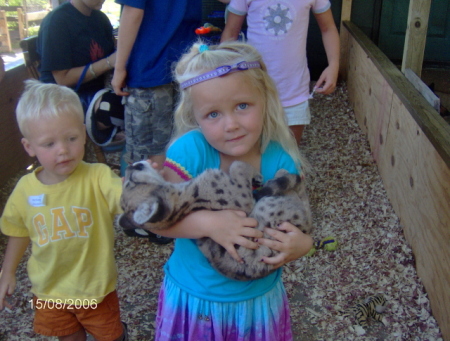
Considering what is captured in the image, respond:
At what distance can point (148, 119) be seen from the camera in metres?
2.89

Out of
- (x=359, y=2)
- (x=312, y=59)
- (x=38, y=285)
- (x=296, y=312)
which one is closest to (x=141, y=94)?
(x=38, y=285)

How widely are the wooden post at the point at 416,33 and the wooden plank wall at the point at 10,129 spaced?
3.31m

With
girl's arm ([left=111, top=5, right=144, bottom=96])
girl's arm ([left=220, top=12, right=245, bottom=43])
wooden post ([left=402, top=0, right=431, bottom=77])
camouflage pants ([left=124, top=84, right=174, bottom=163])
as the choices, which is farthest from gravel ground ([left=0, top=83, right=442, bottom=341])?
girl's arm ([left=220, top=12, right=245, bottom=43])

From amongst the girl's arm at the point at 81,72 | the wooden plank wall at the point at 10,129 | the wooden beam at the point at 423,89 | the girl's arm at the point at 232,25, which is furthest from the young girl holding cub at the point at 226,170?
the wooden plank wall at the point at 10,129

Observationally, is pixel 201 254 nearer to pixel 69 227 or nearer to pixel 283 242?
pixel 283 242

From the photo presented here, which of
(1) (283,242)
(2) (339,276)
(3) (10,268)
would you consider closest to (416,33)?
(2) (339,276)

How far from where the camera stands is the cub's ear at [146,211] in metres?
1.24

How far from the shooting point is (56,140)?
1.67 m

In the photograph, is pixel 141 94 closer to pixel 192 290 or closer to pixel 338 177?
pixel 192 290

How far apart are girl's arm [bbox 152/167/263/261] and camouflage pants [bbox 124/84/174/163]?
163 cm

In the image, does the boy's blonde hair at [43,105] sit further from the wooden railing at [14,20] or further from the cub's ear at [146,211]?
the wooden railing at [14,20]

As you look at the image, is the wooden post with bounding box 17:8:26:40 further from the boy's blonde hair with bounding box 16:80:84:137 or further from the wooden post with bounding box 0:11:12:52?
the boy's blonde hair with bounding box 16:80:84:137

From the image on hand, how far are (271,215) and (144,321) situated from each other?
1.52 meters

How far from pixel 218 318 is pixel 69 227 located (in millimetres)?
714
